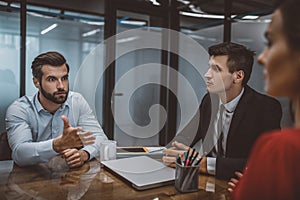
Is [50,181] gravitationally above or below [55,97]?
below

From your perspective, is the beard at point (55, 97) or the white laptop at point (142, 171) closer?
the white laptop at point (142, 171)

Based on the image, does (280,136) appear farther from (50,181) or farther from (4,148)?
(4,148)

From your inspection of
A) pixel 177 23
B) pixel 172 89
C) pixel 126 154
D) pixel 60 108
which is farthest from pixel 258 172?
pixel 177 23

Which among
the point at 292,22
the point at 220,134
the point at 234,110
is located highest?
the point at 292,22

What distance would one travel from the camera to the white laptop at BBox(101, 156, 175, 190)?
1063 millimetres

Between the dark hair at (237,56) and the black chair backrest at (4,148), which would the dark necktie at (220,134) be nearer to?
the dark hair at (237,56)

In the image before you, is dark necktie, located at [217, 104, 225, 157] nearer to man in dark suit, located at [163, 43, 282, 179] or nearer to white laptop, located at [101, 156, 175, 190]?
man in dark suit, located at [163, 43, 282, 179]

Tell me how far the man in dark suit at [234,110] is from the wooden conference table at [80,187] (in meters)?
0.30

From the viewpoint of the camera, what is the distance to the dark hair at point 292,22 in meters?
0.40

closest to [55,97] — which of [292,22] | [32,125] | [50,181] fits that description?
[32,125]

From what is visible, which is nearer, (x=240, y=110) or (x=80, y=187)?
(x=80, y=187)

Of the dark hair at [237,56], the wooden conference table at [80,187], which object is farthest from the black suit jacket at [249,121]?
the wooden conference table at [80,187]

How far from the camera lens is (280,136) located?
371mm

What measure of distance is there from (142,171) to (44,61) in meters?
0.75
